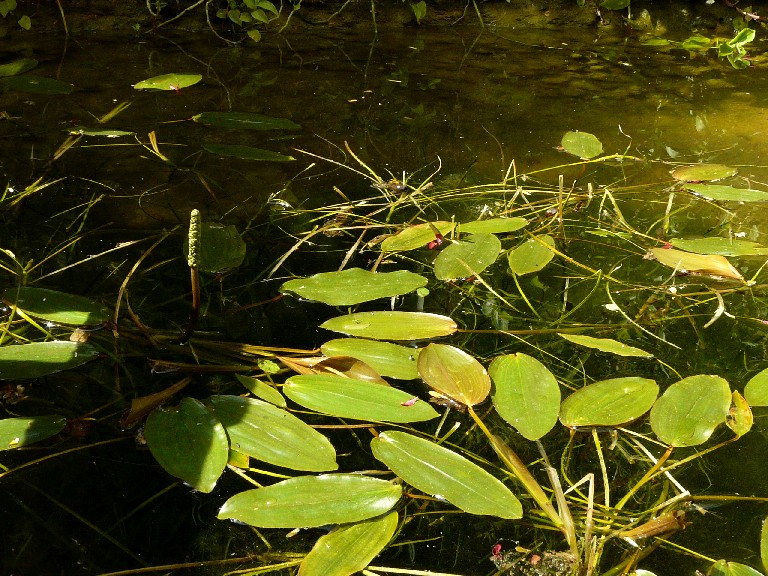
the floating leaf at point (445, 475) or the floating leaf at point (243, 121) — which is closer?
the floating leaf at point (445, 475)

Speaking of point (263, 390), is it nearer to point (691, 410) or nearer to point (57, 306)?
point (57, 306)

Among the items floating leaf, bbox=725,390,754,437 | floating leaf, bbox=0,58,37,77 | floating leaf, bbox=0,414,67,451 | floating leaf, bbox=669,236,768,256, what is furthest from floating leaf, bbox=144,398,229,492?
floating leaf, bbox=0,58,37,77

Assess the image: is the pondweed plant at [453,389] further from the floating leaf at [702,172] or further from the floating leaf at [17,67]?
the floating leaf at [17,67]

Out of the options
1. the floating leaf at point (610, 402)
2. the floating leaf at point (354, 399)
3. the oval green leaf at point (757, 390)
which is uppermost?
the floating leaf at point (354, 399)

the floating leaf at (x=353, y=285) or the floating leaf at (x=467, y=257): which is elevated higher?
the floating leaf at (x=353, y=285)

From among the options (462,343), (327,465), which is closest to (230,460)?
(327,465)

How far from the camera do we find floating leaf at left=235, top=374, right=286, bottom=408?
0.91 m

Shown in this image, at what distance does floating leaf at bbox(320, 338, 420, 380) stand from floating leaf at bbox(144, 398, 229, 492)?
196mm

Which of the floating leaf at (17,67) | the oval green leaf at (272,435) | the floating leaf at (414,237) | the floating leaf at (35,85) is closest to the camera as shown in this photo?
the oval green leaf at (272,435)

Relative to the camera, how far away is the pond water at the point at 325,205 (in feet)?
2.46

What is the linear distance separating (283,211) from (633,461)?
0.77m

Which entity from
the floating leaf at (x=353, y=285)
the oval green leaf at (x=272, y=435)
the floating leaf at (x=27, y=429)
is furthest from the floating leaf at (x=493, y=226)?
the floating leaf at (x=27, y=429)

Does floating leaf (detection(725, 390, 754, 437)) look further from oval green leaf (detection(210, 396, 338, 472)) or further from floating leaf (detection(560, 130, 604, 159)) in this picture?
floating leaf (detection(560, 130, 604, 159))

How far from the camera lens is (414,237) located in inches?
49.8
